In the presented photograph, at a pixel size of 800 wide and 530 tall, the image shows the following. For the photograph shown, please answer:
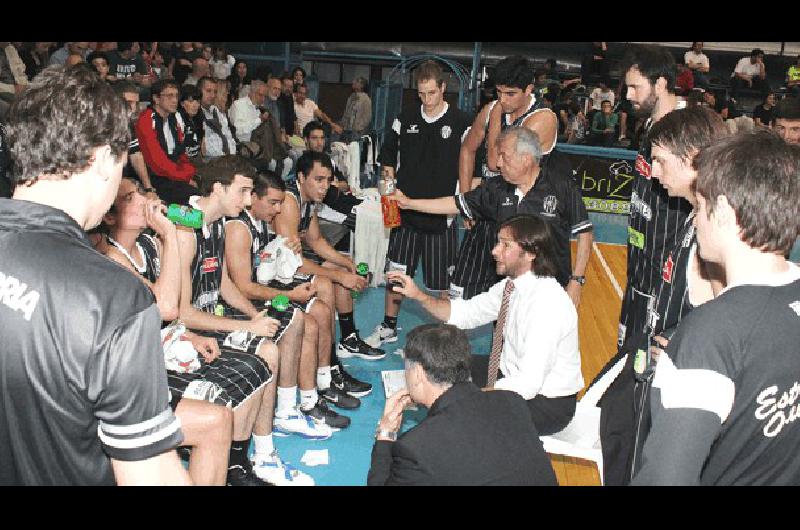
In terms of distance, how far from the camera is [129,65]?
428 inches

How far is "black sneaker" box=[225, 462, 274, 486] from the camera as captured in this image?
407cm

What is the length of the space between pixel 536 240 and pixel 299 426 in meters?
1.92

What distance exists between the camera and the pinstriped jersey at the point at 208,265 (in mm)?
4535

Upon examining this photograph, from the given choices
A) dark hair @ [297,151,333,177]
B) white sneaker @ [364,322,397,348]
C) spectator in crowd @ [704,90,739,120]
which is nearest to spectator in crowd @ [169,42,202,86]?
dark hair @ [297,151,333,177]

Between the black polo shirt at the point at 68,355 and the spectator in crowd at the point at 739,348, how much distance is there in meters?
1.11

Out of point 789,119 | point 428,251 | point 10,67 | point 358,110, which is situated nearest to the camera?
point 789,119

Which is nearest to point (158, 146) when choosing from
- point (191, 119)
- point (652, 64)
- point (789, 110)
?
point (191, 119)

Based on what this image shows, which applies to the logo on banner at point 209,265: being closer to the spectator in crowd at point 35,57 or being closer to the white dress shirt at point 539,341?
the white dress shirt at point 539,341

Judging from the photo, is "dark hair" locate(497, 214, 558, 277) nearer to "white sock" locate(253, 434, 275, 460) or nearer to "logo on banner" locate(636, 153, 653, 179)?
"logo on banner" locate(636, 153, 653, 179)

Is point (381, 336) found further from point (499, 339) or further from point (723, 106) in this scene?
point (723, 106)

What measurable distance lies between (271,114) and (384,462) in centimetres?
950

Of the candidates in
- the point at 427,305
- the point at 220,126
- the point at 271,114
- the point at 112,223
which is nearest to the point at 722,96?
the point at 271,114
